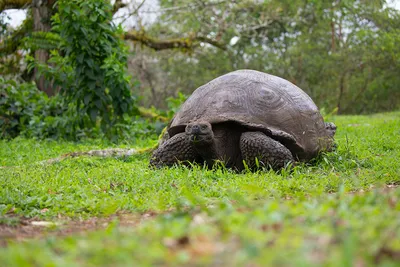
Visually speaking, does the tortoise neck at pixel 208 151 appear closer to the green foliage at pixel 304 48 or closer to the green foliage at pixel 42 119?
the green foliage at pixel 42 119

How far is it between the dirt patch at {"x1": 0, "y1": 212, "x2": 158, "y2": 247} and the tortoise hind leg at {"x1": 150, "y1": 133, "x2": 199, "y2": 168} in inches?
83.3

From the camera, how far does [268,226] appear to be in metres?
1.71

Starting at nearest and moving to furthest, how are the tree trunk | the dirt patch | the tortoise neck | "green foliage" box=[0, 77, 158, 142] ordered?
the dirt patch < the tortoise neck < "green foliage" box=[0, 77, 158, 142] < the tree trunk

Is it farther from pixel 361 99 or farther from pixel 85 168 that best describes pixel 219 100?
pixel 361 99

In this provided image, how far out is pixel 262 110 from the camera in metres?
5.25

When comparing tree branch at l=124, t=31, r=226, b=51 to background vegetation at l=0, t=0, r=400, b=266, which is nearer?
background vegetation at l=0, t=0, r=400, b=266

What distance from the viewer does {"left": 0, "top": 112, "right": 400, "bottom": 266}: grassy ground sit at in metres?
1.49

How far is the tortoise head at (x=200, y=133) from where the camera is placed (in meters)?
5.03

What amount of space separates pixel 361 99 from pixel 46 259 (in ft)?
79.4

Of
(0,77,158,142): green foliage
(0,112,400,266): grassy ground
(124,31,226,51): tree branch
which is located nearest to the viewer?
(0,112,400,266): grassy ground

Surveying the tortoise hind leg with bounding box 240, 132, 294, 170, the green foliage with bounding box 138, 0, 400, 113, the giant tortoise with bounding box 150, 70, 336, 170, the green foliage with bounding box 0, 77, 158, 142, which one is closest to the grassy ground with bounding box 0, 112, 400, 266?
the tortoise hind leg with bounding box 240, 132, 294, 170

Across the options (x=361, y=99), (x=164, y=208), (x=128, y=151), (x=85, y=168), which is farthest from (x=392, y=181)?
(x=361, y=99)

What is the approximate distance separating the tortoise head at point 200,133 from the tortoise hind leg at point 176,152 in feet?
0.71

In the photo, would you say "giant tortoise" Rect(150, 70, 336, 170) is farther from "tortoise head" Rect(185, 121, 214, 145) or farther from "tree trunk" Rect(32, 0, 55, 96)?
"tree trunk" Rect(32, 0, 55, 96)
